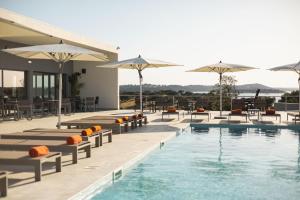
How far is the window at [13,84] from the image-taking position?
54.6 feet

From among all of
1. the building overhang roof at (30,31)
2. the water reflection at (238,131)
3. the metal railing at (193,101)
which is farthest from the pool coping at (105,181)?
the metal railing at (193,101)

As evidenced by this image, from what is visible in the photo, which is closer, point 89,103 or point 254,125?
point 254,125

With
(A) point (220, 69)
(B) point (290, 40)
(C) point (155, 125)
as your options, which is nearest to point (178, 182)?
(C) point (155, 125)

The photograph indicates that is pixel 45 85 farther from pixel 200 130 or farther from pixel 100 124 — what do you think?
pixel 100 124

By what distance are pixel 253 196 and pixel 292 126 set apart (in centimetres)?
827

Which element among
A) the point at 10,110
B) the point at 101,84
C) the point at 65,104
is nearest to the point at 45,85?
the point at 101,84

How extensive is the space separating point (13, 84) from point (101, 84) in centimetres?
547

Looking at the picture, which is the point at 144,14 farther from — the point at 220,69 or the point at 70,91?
the point at 70,91

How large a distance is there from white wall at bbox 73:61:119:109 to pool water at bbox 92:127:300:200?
1061cm

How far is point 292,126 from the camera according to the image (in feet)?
43.8

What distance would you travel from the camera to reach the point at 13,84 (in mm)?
17422

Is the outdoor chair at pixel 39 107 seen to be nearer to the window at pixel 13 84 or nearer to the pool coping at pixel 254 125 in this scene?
the window at pixel 13 84

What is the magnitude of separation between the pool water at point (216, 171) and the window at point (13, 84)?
8.68m

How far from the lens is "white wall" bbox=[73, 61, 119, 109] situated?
21.7m
